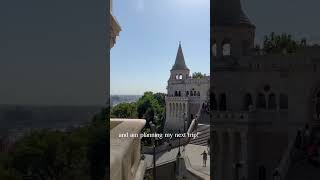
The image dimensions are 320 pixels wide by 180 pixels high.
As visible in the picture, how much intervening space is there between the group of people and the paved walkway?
2.53ft

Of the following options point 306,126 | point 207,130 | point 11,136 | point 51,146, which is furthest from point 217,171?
point 11,136

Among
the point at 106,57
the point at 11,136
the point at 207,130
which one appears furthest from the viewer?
the point at 207,130

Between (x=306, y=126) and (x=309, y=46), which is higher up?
(x=309, y=46)

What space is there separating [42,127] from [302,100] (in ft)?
6.83

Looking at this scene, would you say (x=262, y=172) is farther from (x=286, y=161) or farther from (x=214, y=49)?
(x=214, y=49)

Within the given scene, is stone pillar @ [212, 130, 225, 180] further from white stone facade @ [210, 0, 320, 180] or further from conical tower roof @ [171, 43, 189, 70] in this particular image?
conical tower roof @ [171, 43, 189, 70]

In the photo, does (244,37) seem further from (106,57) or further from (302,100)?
(106,57)

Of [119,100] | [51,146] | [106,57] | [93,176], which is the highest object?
[106,57]

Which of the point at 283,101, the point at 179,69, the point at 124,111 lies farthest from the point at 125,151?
the point at 283,101

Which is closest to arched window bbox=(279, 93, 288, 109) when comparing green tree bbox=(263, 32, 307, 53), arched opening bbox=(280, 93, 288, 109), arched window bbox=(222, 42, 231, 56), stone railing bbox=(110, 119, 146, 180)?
arched opening bbox=(280, 93, 288, 109)

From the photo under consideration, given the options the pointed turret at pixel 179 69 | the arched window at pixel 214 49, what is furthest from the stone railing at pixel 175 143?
the arched window at pixel 214 49

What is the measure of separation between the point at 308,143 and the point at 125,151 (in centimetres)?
148

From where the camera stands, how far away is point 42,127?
3676mm

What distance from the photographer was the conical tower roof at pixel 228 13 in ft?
12.9
